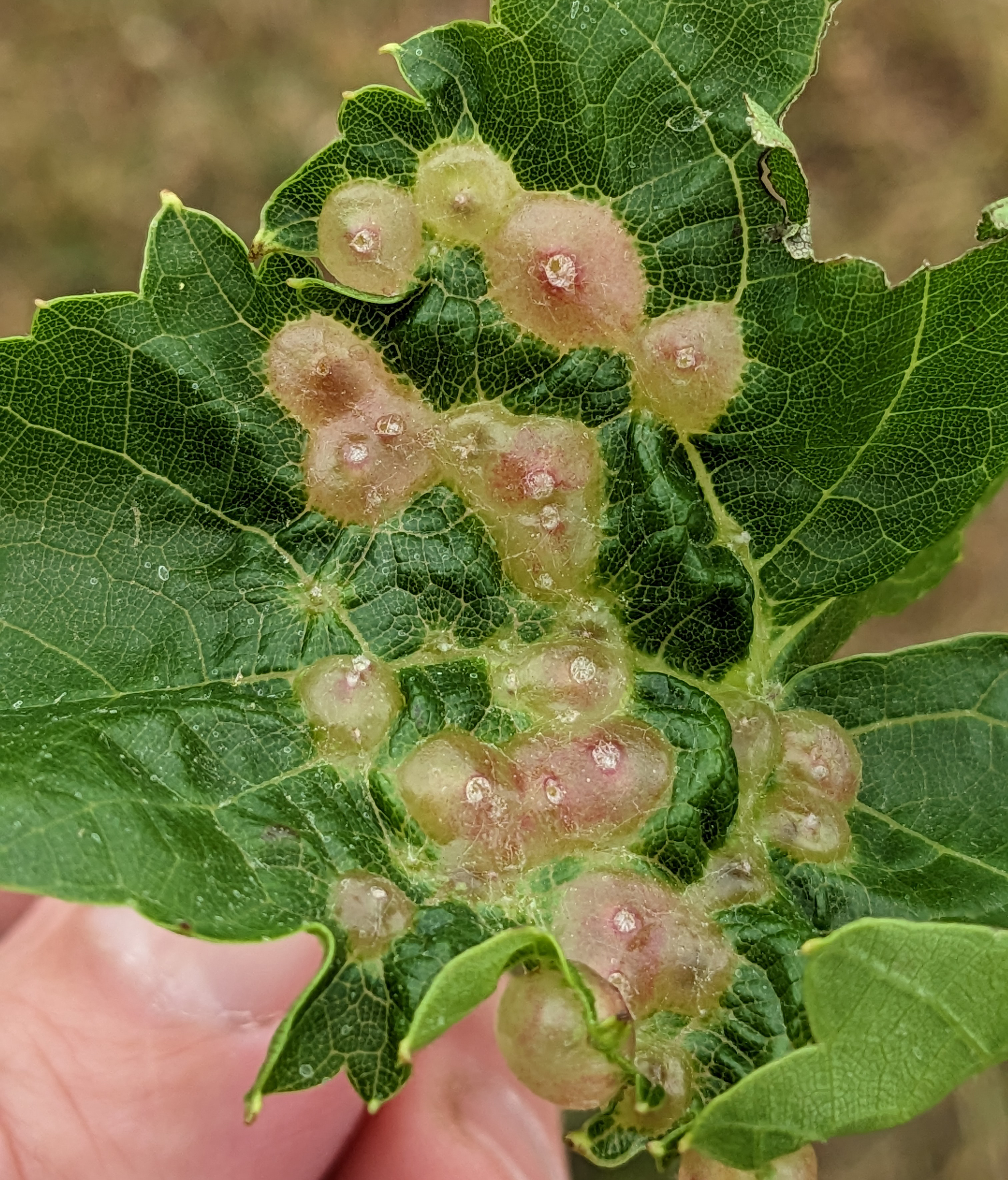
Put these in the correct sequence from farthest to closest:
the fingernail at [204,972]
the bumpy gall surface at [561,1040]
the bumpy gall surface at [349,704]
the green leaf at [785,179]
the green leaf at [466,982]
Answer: the fingernail at [204,972] → the bumpy gall surface at [349,704] → the green leaf at [785,179] → the bumpy gall surface at [561,1040] → the green leaf at [466,982]

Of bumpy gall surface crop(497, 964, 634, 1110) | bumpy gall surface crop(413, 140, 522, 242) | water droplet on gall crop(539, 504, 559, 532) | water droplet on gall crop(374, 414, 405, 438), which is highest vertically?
bumpy gall surface crop(413, 140, 522, 242)

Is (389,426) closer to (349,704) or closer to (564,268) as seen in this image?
(564,268)

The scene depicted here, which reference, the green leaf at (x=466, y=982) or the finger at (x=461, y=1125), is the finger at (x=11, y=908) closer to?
the finger at (x=461, y=1125)

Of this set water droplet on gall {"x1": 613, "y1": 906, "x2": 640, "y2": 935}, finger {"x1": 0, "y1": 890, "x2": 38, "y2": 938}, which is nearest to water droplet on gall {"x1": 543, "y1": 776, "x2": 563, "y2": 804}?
water droplet on gall {"x1": 613, "y1": 906, "x2": 640, "y2": 935}

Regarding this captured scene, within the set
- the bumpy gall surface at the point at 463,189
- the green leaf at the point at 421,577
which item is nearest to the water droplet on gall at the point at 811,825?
the green leaf at the point at 421,577

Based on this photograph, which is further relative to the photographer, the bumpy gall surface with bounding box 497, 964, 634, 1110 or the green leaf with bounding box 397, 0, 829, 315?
the green leaf with bounding box 397, 0, 829, 315

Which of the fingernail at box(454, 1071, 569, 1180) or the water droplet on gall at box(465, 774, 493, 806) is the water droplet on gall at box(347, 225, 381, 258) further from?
the fingernail at box(454, 1071, 569, 1180)

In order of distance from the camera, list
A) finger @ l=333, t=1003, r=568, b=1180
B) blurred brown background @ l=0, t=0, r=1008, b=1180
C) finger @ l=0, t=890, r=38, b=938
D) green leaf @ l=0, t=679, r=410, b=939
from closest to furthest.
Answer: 1. green leaf @ l=0, t=679, r=410, b=939
2. finger @ l=333, t=1003, r=568, b=1180
3. finger @ l=0, t=890, r=38, b=938
4. blurred brown background @ l=0, t=0, r=1008, b=1180
